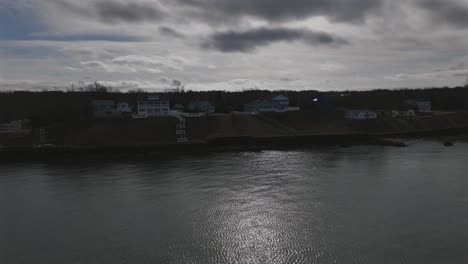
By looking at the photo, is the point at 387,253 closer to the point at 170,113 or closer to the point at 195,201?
the point at 195,201

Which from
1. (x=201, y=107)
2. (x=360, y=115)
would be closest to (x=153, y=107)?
(x=201, y=107)

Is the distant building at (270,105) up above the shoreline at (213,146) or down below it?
above

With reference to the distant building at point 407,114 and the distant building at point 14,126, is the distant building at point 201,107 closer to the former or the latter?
the distant building at point 14,126

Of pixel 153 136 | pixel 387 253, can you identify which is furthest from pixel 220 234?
pixel 153 136

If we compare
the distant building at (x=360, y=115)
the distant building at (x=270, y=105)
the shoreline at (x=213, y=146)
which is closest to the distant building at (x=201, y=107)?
the distant building at (x=270, y=105)

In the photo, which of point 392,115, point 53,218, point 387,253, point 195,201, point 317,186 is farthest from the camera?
point 392,115

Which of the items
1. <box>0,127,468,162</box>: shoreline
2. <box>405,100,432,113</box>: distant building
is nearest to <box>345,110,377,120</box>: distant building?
<box>0,127,468,162</box>: shoreline
